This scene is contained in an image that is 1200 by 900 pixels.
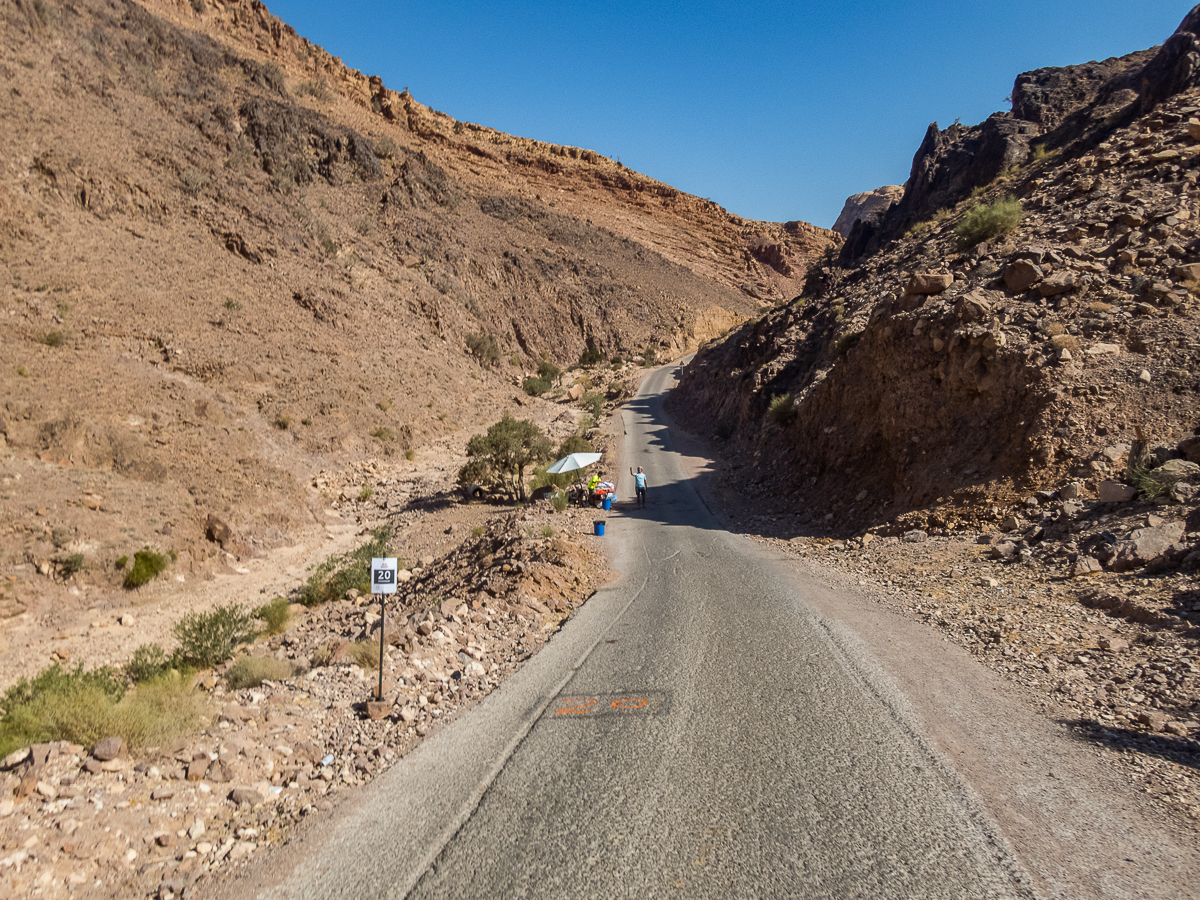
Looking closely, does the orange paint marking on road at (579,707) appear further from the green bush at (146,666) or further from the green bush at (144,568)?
the green bush at (144,568)

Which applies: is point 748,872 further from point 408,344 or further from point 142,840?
point 408,344

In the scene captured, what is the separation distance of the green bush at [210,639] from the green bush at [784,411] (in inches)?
636

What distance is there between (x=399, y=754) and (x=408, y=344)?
3032 centimetres

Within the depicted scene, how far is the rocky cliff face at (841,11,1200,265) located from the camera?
17547 millimetres

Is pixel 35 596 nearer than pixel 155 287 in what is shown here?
Yes

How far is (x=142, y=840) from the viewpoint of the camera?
413cm

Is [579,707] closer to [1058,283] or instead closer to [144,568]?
[144,568]

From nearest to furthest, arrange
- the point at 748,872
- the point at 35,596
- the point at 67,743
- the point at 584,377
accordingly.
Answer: the point at 748,872 → the point at 67,743 → the point at 35,596 → the point at 584,377

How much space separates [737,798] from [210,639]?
9810 millimetres

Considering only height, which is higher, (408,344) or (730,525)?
(408,344)

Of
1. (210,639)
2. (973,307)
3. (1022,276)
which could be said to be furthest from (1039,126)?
(210,639)

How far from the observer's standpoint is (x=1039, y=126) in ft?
84.5

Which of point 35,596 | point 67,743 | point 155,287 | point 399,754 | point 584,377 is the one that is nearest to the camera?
point 67,743

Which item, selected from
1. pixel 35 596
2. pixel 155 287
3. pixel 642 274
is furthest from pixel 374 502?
pixel 642 274
